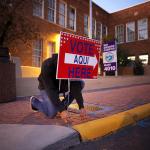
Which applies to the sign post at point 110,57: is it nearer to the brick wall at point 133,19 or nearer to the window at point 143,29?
the brick wall at point 133,19

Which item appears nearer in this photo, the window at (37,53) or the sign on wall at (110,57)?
the sign on wall at (110,57)

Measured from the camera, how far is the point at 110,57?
A: 9750 mm

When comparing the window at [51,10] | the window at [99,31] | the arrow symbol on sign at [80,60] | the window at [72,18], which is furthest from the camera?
A: the window at [99,31]

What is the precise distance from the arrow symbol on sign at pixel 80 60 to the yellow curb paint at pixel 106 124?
1152 mm

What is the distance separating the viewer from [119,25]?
1056 inches

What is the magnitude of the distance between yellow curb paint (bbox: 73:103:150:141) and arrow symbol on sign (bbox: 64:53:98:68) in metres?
1.15

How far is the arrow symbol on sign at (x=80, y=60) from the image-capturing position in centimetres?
515

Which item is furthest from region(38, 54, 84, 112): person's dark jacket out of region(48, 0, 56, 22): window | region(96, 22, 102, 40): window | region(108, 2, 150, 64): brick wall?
region(108, 2, 150, 64): brick wall

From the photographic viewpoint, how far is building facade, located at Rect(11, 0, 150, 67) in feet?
54.2

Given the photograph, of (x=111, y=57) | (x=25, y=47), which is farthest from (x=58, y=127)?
(x=25, y=47)

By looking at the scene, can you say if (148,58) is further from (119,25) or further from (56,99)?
(56,99)

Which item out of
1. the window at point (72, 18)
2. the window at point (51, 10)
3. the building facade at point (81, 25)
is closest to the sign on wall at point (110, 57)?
the building facade at point (81, 25)

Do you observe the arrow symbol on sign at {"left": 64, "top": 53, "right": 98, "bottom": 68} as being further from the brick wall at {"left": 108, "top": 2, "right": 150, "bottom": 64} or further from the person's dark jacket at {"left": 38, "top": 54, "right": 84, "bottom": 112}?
the brick wall at {"left": 108, "top": 2, "right": 150, "bottom": 64}

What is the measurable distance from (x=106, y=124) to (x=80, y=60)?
1.34 metres
